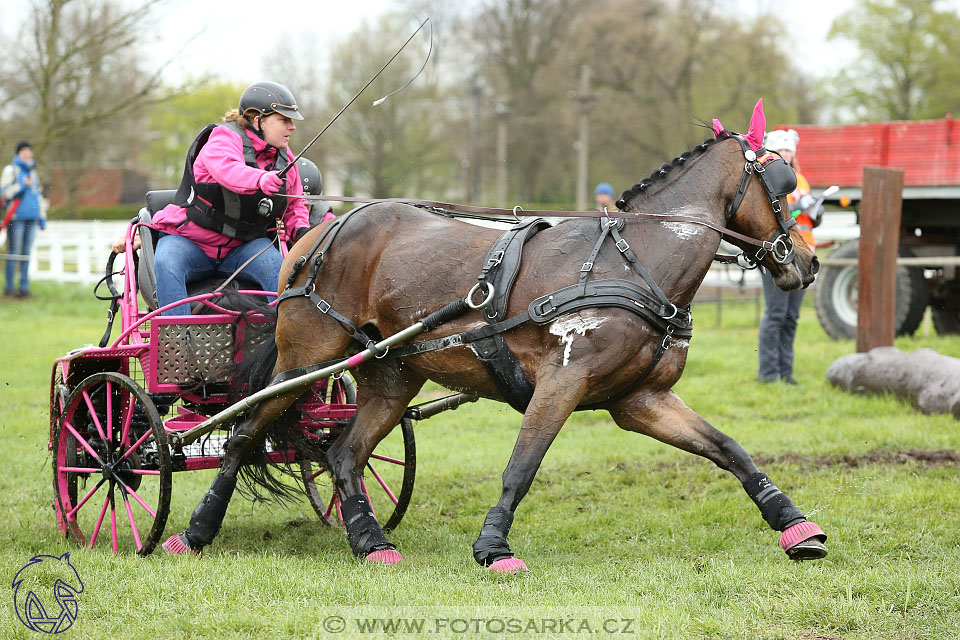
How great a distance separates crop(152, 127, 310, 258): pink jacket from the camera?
16.7ft

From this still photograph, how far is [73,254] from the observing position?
A: 19.6 meters

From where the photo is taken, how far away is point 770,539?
206 inches

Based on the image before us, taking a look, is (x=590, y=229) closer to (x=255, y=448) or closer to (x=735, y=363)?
(x=255, y=448)

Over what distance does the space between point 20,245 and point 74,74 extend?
9.61 feet

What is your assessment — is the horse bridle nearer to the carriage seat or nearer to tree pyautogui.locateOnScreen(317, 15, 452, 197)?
the carriage seat

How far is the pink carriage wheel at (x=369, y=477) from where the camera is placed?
19.0 feet

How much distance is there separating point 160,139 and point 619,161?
1902cm

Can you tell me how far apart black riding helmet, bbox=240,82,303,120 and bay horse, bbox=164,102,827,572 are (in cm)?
72

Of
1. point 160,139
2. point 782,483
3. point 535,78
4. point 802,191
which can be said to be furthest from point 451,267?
point 160,139

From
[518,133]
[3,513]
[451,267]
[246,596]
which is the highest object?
[518,133]

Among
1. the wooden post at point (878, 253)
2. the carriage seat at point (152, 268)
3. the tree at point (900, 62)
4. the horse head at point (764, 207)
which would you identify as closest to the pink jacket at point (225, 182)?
the carriage seat at point (152, 268)

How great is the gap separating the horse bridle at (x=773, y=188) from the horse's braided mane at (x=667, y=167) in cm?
13

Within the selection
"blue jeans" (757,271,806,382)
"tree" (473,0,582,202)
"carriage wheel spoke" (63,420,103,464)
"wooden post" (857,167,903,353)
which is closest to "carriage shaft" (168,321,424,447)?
"carriage wheel spoke" (63,420,103,464)

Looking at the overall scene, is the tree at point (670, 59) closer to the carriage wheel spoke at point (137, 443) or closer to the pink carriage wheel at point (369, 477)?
the pink carriage wheel at point (369, 477)
